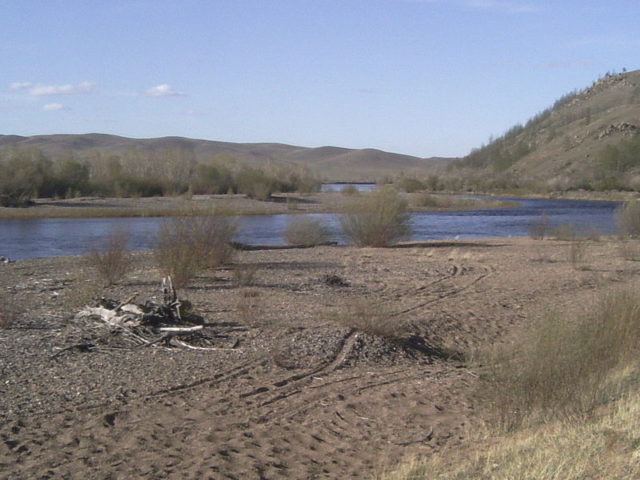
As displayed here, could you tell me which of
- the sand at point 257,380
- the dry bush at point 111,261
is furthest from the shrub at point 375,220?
the dry bush at point 111,261

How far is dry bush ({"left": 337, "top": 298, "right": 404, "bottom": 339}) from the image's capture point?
13.9 m

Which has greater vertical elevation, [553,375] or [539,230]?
[539,230]

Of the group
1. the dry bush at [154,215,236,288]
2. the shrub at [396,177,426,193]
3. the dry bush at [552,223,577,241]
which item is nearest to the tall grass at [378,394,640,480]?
the dry bush at [154,215,236,288]

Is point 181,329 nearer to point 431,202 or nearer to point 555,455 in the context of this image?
point 555,455

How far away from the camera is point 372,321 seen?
14055 millimetres

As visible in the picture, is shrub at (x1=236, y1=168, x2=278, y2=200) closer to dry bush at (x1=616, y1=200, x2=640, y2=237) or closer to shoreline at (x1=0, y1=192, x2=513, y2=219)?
shoreline at (x1=0, y1=192, x2=513, y2=219)

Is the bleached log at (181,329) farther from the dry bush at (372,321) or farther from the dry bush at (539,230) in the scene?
the dry bush at (539,230)

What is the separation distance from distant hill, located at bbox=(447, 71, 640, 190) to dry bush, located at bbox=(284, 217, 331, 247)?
234 feet

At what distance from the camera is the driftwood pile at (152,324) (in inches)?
500

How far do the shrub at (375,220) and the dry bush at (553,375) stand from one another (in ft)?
79.2

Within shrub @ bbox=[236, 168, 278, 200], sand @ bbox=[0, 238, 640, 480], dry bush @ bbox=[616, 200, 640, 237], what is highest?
shrub @ bbox=[236, 168, 278, 200]

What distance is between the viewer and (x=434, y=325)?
50.6 feet

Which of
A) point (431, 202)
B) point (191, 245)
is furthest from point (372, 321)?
point (431, 202)

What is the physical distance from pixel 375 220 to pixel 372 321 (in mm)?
20339
